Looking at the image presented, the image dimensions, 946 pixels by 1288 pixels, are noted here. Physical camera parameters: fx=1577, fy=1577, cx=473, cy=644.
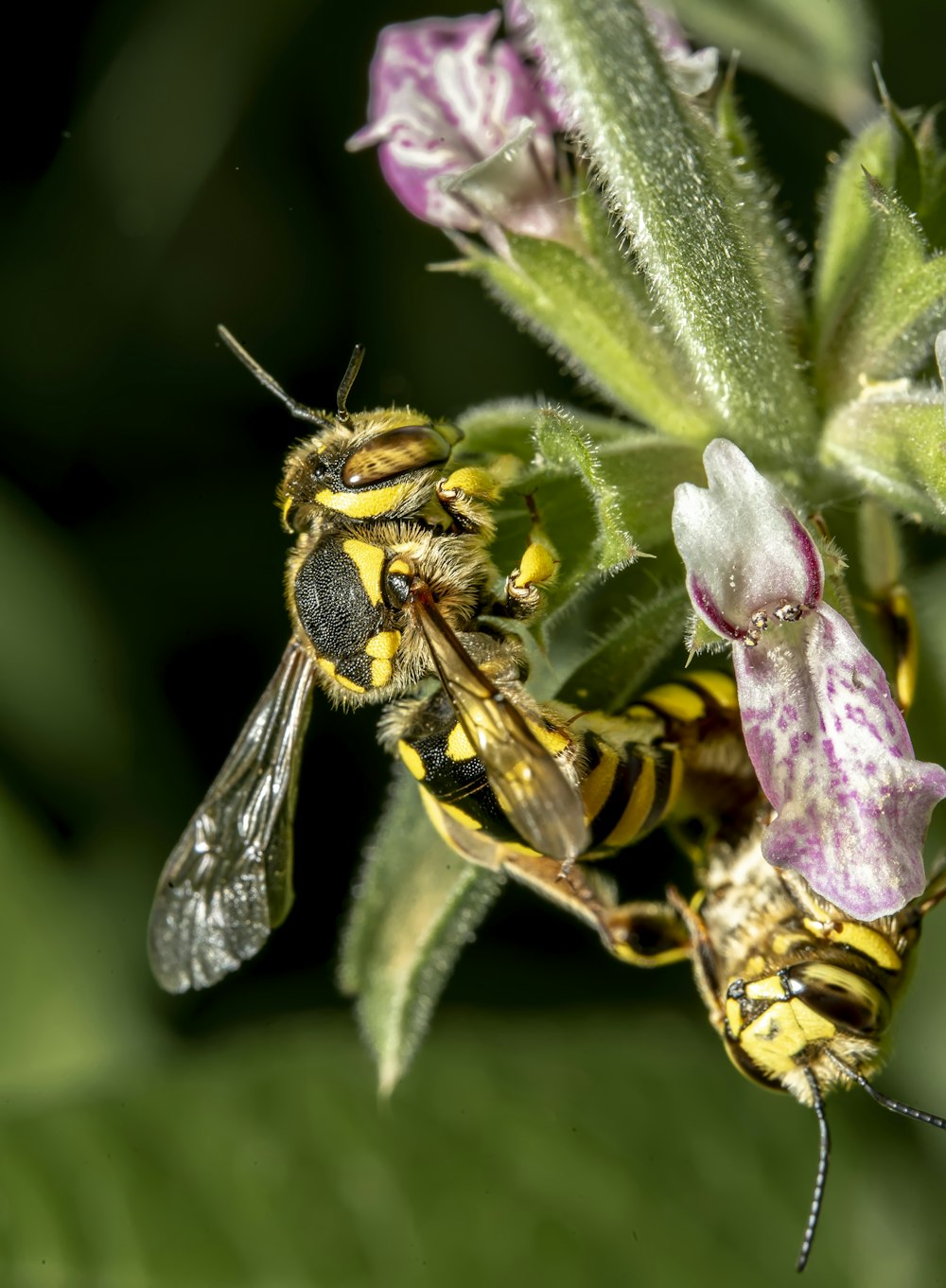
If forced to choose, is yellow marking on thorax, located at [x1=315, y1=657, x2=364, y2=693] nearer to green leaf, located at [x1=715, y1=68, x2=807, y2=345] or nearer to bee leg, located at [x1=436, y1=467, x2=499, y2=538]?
bee leg, located at [x1=436, y1=467, x2=499, y2=538]

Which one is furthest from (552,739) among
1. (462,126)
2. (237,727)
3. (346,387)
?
(237,727)

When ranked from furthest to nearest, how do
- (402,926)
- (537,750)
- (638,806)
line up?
1. (402,926)
2. (638,806)
3. (537,750)

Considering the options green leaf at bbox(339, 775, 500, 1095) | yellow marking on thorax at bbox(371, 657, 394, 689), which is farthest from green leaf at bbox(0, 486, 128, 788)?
yellow marking on thorax at bbox(371, 657, 394, 689)

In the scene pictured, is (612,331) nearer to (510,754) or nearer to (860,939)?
(510,754)

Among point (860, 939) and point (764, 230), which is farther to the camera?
point (764, 230)

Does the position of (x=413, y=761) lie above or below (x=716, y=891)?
above

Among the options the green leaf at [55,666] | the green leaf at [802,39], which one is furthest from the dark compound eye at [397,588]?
the green leaf at [55,666]
